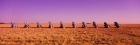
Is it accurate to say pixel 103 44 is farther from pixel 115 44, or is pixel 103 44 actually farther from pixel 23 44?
pixel 23 44

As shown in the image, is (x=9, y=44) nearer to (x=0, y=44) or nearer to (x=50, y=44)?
(x=0, y=44)

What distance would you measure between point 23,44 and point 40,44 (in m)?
1.03

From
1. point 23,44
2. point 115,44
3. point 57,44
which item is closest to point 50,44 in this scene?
point 57,44

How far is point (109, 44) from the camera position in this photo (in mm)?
16656

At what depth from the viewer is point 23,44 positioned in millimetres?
16266

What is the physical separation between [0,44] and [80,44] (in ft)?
16.0

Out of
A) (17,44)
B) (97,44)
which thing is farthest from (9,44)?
(97,44)

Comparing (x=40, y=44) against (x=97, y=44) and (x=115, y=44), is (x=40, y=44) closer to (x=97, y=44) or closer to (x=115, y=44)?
(x=97, y=44)

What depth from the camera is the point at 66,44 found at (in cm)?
1619

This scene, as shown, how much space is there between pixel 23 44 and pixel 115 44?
5.61 m

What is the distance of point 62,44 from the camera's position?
1590 cm

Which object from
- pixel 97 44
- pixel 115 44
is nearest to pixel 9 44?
pixel 97 44

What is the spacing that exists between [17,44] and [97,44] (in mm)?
4961

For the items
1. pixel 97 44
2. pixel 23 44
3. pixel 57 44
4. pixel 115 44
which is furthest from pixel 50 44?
pixel 115 44
